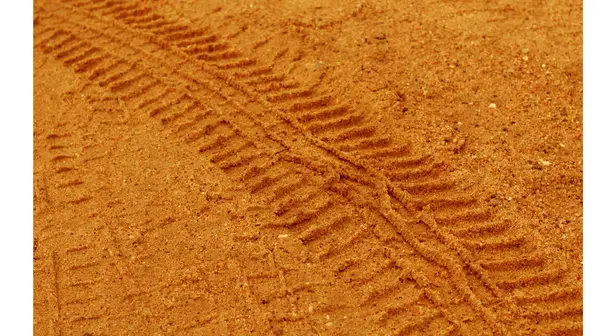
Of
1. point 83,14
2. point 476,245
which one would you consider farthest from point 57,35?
point 476,245

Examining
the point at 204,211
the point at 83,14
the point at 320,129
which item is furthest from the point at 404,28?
the point at 83,14

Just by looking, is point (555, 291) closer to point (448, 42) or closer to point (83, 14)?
point (448, 42)

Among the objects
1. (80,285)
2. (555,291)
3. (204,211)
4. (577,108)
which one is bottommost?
(80,285)

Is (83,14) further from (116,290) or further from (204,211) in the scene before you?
(116,290)

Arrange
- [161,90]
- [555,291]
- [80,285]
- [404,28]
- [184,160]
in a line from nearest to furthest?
[555,291] < [80,285] < [184,160] < [161,90] < [404,28]

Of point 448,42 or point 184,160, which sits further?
point 448,42

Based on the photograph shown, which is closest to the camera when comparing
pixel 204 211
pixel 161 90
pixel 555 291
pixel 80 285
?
pixel 555 291

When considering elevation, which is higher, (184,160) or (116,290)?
(184,160)
